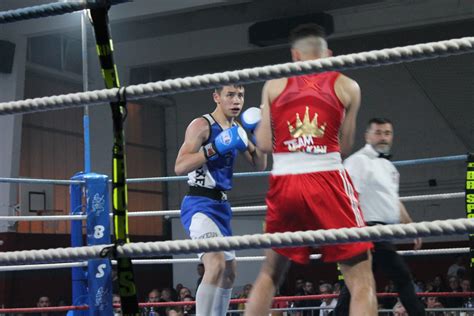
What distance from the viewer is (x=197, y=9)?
11555mm

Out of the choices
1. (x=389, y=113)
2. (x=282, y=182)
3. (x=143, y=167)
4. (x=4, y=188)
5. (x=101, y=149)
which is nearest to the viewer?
(x=282, y=182)

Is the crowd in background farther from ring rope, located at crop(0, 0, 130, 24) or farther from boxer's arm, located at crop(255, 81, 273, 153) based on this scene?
ring rope, located at crop(0, 0, 130, 24)

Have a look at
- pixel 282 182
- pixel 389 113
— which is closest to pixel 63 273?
pixel 389 113

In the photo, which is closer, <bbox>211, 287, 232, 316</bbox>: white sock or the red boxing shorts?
the red boxing shorts

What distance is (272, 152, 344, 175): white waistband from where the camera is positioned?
197 centimetres

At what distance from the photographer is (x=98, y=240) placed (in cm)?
335

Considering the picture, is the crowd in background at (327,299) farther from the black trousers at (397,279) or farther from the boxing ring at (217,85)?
the boxing ring at (217,85)

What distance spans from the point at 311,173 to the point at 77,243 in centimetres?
201

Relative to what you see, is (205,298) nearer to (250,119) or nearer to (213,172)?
(213,172)

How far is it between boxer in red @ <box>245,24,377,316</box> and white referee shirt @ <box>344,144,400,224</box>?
105 centimetres

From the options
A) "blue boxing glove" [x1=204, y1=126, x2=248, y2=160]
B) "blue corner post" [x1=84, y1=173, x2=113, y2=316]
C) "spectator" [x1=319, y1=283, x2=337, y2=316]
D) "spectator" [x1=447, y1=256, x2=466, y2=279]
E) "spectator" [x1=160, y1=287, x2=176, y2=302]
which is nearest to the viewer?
"blue boxing glove" [x1=204, y1=126, x2=248, y2=160]

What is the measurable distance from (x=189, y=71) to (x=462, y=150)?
16.5ft

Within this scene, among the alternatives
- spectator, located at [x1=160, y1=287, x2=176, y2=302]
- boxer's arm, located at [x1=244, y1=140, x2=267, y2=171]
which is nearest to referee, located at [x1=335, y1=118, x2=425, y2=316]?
boxer's arm, located at [x1=244, y1=140, x2=267, y2=171]

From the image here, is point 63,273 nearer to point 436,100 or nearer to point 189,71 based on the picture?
point 189,71
